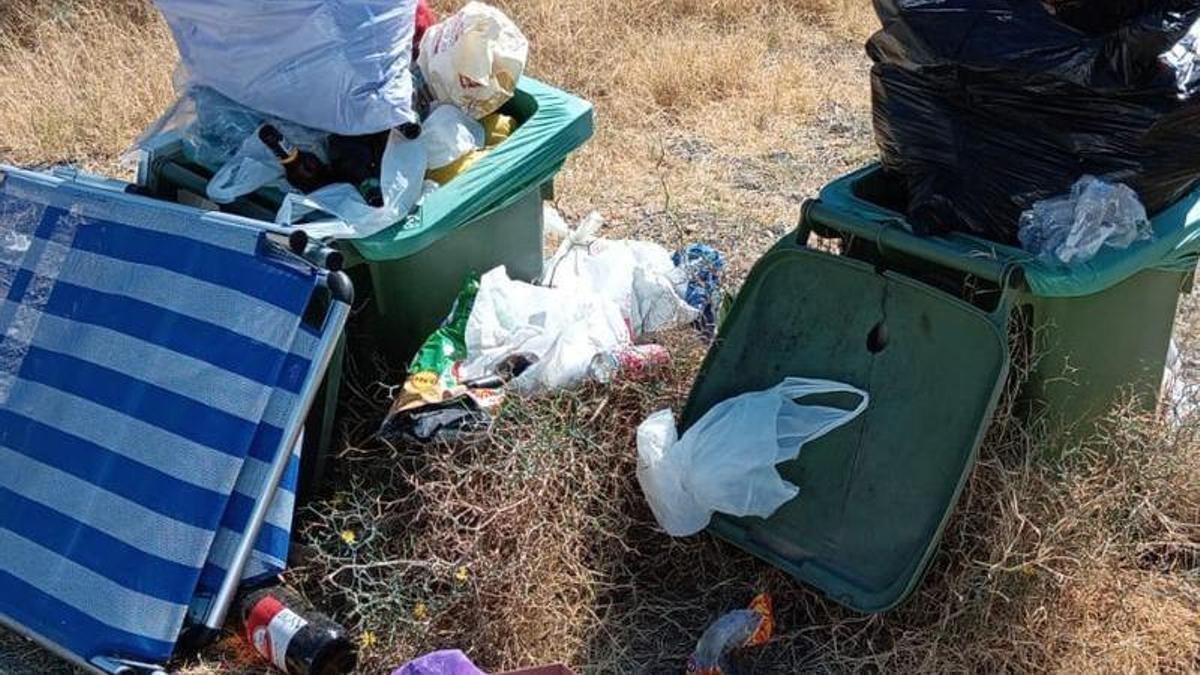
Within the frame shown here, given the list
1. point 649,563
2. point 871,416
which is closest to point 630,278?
point 649,563

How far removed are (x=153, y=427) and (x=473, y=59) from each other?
1154 millimetres

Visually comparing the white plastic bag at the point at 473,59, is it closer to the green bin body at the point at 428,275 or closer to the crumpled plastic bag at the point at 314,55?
the crumpled plastic bag at the point at 314,55

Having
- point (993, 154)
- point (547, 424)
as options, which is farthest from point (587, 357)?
point (993, 154)

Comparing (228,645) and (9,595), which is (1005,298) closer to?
(228,645)

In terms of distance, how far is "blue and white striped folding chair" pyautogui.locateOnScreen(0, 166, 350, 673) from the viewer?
8.77ft

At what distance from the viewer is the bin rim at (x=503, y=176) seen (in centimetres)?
294

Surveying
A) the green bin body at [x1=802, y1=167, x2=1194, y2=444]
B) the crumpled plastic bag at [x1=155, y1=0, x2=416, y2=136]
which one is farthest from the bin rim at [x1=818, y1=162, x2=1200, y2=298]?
the crumpled plastic bag at [x1=155, y1=0, x2=416, y2=136]

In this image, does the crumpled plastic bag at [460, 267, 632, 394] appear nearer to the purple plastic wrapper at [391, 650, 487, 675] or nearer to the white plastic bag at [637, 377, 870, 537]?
the white plastic bag at [637, 377, 870, 537]

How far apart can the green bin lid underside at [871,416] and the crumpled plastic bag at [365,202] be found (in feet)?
2.73

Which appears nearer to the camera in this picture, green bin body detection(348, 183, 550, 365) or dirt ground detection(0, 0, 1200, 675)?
dirt ground detection(0, 0, 1200, 675)

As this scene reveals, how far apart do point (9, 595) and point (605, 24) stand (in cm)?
388

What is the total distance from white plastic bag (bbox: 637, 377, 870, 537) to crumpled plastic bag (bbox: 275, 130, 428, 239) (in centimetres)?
80

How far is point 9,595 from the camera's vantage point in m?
2.79

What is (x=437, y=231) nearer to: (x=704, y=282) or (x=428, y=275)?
(x=428, y=275)
